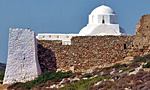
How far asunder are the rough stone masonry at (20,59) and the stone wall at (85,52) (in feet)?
4.05

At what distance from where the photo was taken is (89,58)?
41500 millimetres

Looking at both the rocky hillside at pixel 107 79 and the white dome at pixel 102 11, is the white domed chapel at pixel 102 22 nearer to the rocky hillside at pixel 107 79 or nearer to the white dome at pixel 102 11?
the white dome at pixel 102 11

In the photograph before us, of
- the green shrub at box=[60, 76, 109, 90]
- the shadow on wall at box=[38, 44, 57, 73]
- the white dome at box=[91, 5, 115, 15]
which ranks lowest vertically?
the green shrub at box=[60, 76, 109, 90]

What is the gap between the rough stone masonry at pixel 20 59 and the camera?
40812 mm

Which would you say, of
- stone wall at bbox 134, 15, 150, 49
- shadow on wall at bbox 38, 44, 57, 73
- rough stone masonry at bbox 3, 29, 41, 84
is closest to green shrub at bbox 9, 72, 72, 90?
rough stone masonry at bbox 3, 29, 41, 84

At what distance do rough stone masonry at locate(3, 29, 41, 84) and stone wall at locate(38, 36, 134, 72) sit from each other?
1.23 meters

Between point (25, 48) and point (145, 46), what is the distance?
6.55 metres

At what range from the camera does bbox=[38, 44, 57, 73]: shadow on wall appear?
42.0m

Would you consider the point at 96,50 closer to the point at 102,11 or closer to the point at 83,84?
the point at 83,84

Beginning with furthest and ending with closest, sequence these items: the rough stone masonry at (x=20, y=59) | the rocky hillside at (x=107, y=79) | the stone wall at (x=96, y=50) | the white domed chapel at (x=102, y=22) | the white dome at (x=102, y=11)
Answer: the white dome at (x=102, y=11), the white domed chapel at (x=102, y=22), the stone wall at (x=96, y=50), the rough stone masonry at (x=20, y=59), the rocky hillside at (x=107, y=79)

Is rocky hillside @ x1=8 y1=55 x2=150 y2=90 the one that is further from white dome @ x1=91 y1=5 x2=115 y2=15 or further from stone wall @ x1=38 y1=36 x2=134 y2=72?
white dome @ x1=91 y1=5 x2=115 y2=15

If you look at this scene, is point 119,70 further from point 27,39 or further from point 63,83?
point 27,39

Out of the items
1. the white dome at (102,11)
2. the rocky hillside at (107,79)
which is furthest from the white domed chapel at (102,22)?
the rocky hillside at (107,79)

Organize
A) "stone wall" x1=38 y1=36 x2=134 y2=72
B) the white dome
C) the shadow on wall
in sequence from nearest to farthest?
1. "stone wall" x1=38 y1=36 x2=134 y2=72
2. the shadow on wall
3. the white dome
